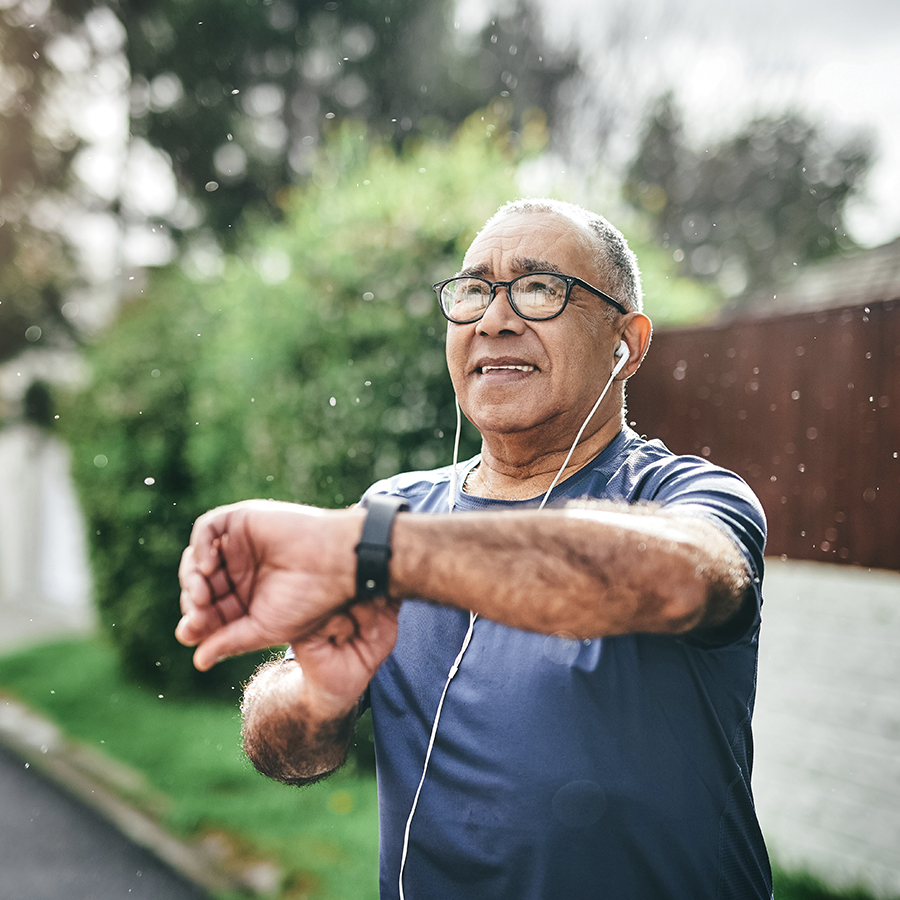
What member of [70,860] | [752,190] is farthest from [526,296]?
[752,190]

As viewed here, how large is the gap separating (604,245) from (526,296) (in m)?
0.28

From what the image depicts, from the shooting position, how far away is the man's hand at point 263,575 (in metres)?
1.15

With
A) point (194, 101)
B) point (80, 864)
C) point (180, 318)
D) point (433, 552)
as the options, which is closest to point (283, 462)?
point (80, 864)

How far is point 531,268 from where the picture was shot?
203 centimetres

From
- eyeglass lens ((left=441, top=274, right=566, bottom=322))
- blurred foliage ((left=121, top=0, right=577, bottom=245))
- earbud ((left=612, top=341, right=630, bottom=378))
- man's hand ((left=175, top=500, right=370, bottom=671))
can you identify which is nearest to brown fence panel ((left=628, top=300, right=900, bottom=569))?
earbud ((left=612, top=341, right=630, bottom=378))

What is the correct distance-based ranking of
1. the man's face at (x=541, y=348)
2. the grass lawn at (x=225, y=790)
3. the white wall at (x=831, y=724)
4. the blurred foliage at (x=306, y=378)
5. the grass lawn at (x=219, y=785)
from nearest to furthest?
the man's face at (x=541, y=348) → the white wall at (x=831, y=724) → the grass lawn at (x=225, y=790) → the grass lawn at (x=219, y=785) → the blurred foliage at (x=306, y=378)

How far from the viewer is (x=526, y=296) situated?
2055 mm

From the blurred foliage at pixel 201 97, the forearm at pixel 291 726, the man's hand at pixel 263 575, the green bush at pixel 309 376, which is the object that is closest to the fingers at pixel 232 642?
the man's hand at pixel 263 575

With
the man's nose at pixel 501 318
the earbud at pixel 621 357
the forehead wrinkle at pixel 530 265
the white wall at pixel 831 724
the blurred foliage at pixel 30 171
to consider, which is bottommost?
the white wall at pixel 831 724

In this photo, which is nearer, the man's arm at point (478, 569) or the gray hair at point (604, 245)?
the man's arm at point (478, 569)

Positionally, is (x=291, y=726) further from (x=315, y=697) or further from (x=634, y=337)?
(x=634, y=337)

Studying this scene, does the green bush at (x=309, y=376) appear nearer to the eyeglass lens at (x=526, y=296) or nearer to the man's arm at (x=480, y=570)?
the eyeglass lens at (x=526, y=296)

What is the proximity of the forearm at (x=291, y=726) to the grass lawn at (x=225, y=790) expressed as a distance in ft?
8.55

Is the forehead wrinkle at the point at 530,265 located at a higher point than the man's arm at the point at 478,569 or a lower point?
higher
